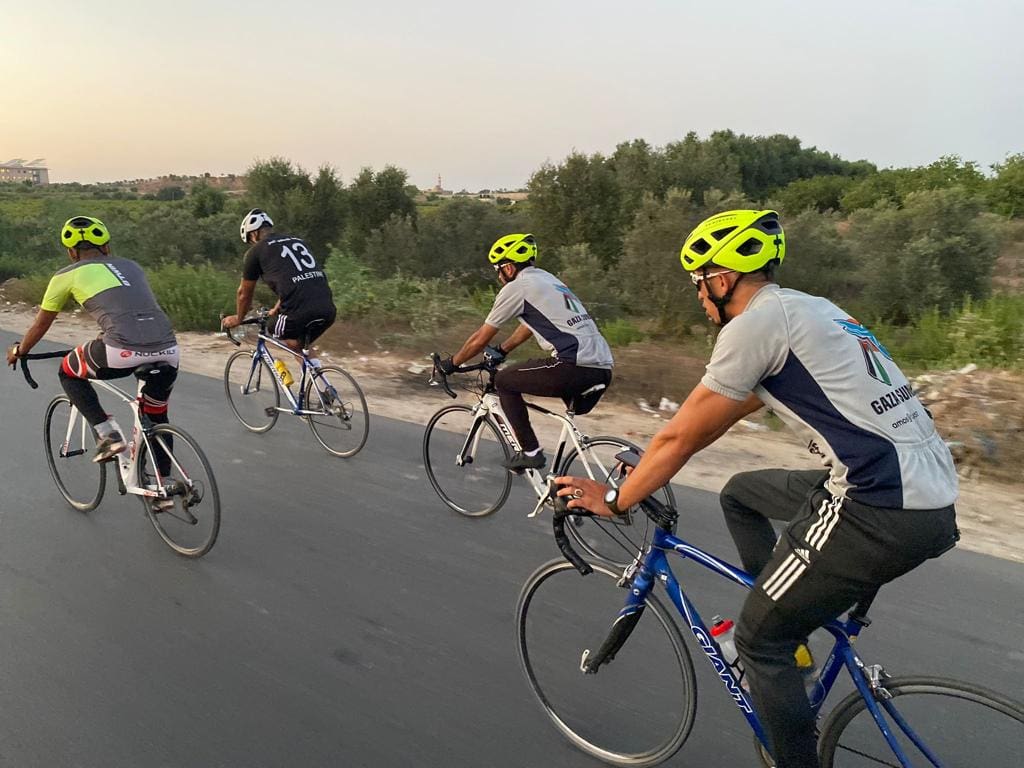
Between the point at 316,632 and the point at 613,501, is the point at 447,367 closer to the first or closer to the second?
the point at 316,632

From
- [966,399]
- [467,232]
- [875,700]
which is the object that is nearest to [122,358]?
[875,700]

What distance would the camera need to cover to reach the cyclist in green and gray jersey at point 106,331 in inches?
178

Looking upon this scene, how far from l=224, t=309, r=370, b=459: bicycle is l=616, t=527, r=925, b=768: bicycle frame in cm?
416

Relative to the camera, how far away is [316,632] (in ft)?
12.0

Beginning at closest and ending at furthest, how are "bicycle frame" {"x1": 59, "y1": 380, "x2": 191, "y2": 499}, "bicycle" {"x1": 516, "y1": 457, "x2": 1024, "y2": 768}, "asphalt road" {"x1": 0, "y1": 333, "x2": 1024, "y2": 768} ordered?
1. "bicycle" {"x1": 516, "y1": 457, "x2": 1024, "y2": 768}
2. "asphalt road" {"x1": 0, "y1": 333, "x2": 1024, "y2": 768}
3. "bicycle frame" {"x1": 59, "y1": 380, "x2": 191, "y2": 499}

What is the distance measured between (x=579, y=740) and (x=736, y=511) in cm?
115

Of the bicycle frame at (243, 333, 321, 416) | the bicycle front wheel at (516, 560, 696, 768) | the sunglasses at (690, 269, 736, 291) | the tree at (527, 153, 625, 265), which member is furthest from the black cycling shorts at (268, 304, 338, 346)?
the tree at (527, 153, 625, 265)

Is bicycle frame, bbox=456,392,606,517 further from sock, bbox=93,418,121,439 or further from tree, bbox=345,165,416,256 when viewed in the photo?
tree, bbox=345,165,416,256

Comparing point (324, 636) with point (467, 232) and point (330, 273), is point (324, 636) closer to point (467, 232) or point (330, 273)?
point (330, 273)

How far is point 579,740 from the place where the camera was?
291 cm

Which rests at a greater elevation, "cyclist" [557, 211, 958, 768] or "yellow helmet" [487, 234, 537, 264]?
"yellow helmet" [487, 234, 537, 264]

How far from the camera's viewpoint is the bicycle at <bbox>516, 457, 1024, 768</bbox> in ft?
7.05

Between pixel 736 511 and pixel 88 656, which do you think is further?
pixel 88 656

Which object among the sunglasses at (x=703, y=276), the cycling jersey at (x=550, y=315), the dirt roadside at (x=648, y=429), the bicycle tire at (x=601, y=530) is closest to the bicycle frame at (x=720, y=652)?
the sunglasses at (x=703, y=276)
